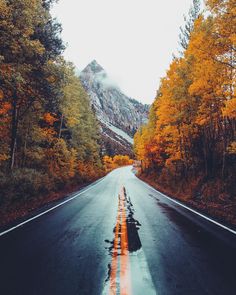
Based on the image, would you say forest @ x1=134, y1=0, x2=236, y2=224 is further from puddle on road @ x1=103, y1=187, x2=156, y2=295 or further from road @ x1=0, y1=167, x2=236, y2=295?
puddle on road @ x1=103, y1=187, x2=156, y2=295

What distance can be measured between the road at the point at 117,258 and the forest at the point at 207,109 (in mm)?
3291

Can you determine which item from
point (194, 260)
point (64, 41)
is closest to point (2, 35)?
point (64, 41)

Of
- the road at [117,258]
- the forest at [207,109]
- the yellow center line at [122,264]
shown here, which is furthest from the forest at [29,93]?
the forest at [207,109]

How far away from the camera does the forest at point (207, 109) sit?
376 inches

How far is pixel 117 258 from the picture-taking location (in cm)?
471

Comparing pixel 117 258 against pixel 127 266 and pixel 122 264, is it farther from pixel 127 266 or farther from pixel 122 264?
pixel 127 266

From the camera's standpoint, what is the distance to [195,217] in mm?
9000

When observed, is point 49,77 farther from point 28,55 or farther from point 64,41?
point 64,41

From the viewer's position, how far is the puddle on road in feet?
11.6

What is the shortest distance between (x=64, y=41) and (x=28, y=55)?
4623mm

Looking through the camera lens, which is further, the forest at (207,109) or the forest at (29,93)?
the forest at (207,109)

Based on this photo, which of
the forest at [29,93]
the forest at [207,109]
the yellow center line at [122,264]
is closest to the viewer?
the yellow center line at [122,264]

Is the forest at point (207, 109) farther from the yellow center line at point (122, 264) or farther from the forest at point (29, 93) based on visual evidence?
the forest at point (29, 93)

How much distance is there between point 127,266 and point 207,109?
35.5 ft
